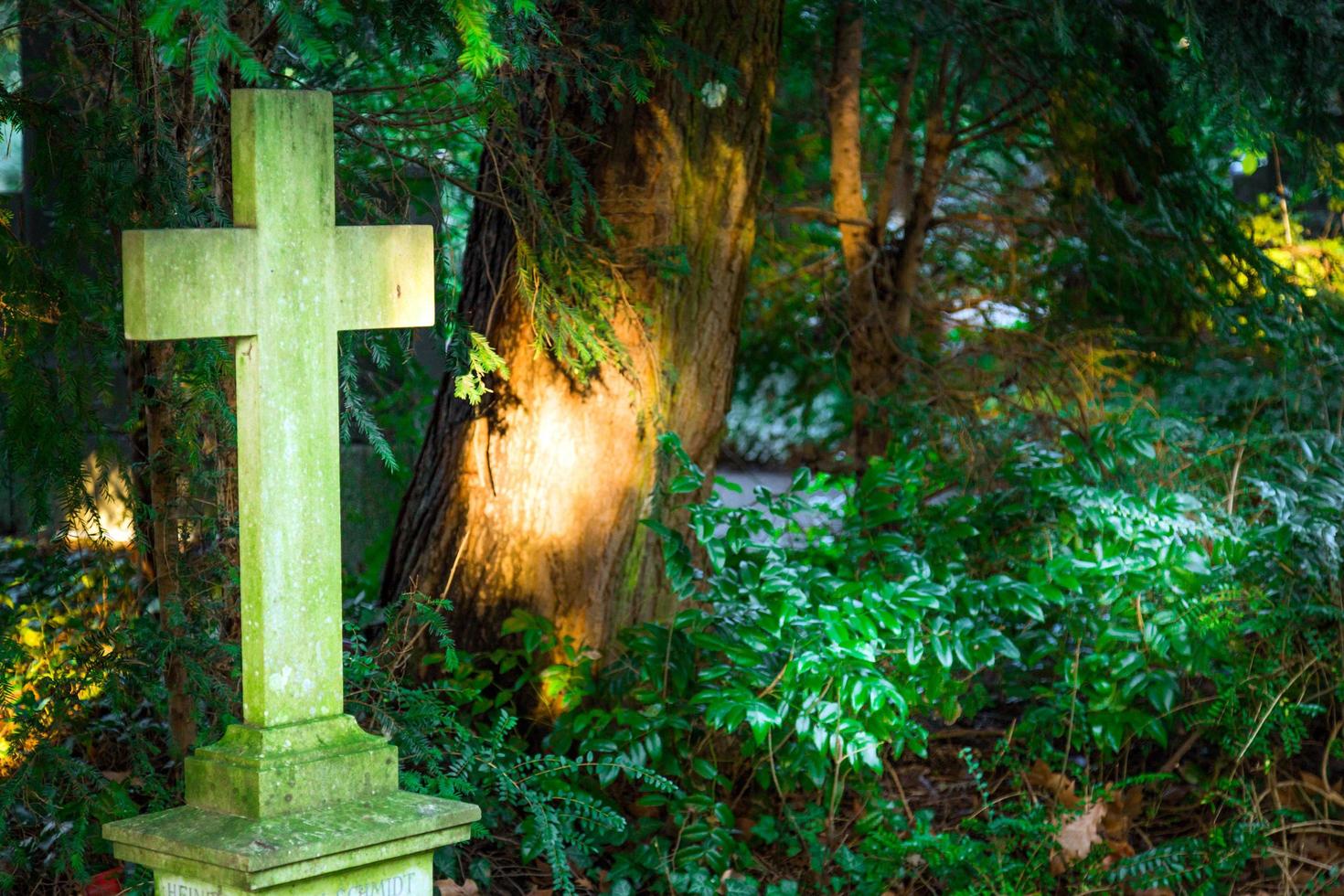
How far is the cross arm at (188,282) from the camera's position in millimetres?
3002

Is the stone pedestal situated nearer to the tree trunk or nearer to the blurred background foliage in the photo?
the blurred background foliage

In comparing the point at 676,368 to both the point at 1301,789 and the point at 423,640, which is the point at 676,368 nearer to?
the point at 423,640

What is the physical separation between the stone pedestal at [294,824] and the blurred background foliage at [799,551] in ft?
3.06

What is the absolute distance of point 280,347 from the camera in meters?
3.15

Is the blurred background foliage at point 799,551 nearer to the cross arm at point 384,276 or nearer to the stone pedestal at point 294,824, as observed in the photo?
the cross arm at point 384,276

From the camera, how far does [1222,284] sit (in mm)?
6246

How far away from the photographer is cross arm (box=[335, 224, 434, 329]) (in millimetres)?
3252

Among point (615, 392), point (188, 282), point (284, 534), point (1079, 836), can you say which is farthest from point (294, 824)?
point (1079, 836)

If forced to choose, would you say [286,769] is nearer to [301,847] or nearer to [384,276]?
[301,847]

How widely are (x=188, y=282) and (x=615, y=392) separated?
262 cm

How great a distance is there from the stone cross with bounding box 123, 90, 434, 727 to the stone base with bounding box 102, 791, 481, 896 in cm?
23

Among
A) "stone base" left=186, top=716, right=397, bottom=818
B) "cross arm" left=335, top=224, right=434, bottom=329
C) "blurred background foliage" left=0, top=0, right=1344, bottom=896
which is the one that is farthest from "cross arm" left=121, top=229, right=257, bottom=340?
"stone base" left=186, top=716, right=397, bottom=818

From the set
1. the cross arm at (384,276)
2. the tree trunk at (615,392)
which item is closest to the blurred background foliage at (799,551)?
the tree trunk at (615,392)

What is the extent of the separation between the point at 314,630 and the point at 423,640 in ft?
8.14
